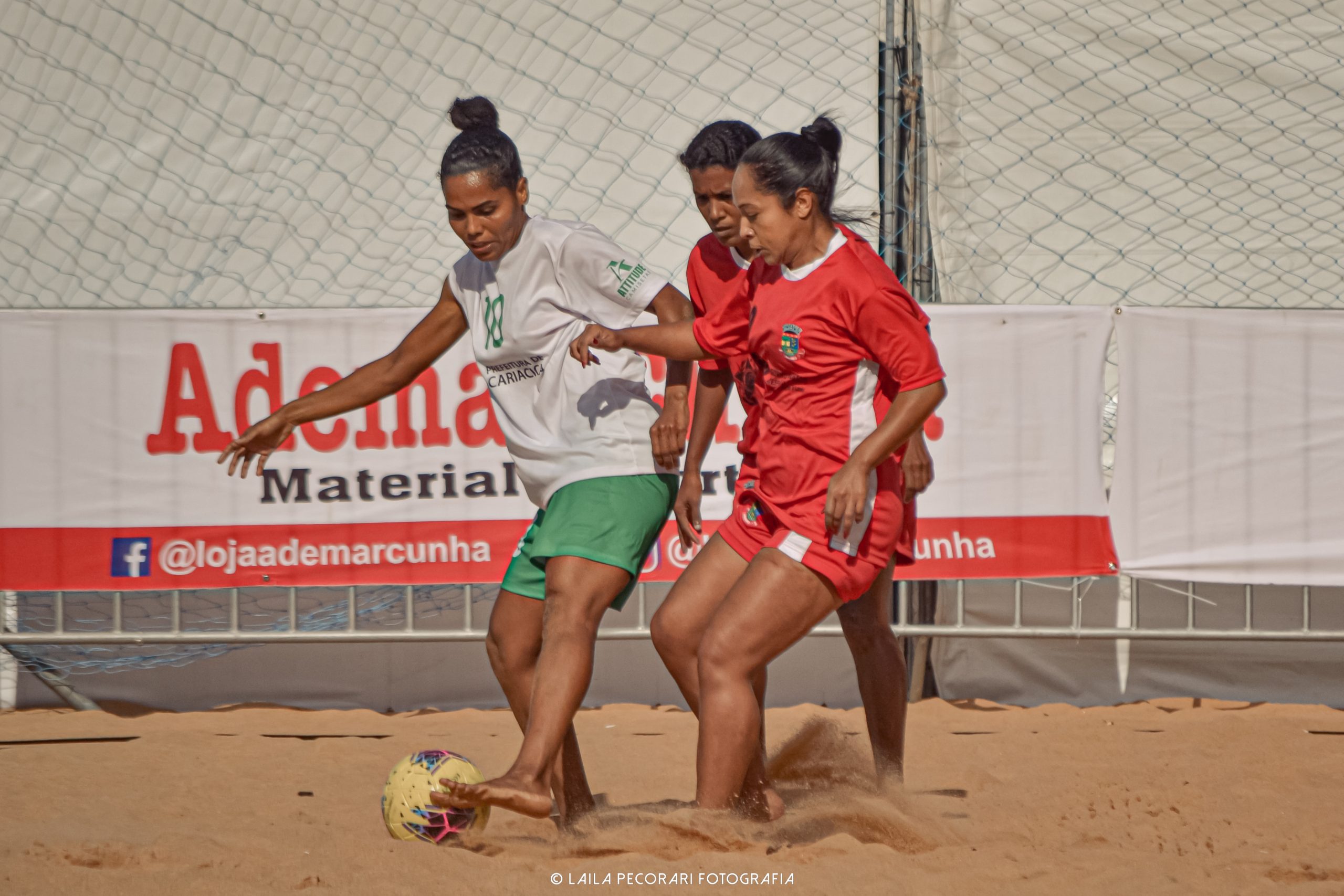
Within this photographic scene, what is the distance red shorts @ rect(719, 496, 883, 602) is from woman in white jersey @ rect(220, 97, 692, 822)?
224 mm

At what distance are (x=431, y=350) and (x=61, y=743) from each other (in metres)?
2.74

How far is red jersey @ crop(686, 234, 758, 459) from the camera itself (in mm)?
3102

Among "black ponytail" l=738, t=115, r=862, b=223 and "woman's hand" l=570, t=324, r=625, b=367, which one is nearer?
"black ponytail" l=738, t=115, r=862, b=223

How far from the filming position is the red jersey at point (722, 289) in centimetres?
310

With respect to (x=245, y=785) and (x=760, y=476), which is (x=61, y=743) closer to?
(x=245, y=785)

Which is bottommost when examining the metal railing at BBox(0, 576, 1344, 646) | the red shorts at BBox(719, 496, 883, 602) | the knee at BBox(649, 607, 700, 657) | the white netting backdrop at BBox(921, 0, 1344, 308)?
the metal railing at BBox(0, 576, 1344, 646)

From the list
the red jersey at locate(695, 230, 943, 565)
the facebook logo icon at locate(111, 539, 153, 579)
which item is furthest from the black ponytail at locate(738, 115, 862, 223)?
the facebook logo icon at locate(111, 539, 153, 579)

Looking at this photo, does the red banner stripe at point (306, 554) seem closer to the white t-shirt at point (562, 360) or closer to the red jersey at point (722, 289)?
the red jersey at point (722, 289)

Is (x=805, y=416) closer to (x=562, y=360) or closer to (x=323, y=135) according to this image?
(x=562, y=360)

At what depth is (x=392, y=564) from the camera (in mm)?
5043

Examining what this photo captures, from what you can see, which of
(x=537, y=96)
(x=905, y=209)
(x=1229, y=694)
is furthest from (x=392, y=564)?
(x=1229, y=694)

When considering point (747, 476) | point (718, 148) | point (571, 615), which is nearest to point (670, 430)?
point (747, 476)

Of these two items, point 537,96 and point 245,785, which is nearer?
point 245,785

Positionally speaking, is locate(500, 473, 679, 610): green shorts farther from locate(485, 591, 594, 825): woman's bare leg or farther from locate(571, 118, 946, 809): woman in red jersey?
locate(571, 118, 946, 809): woman in red jersey
